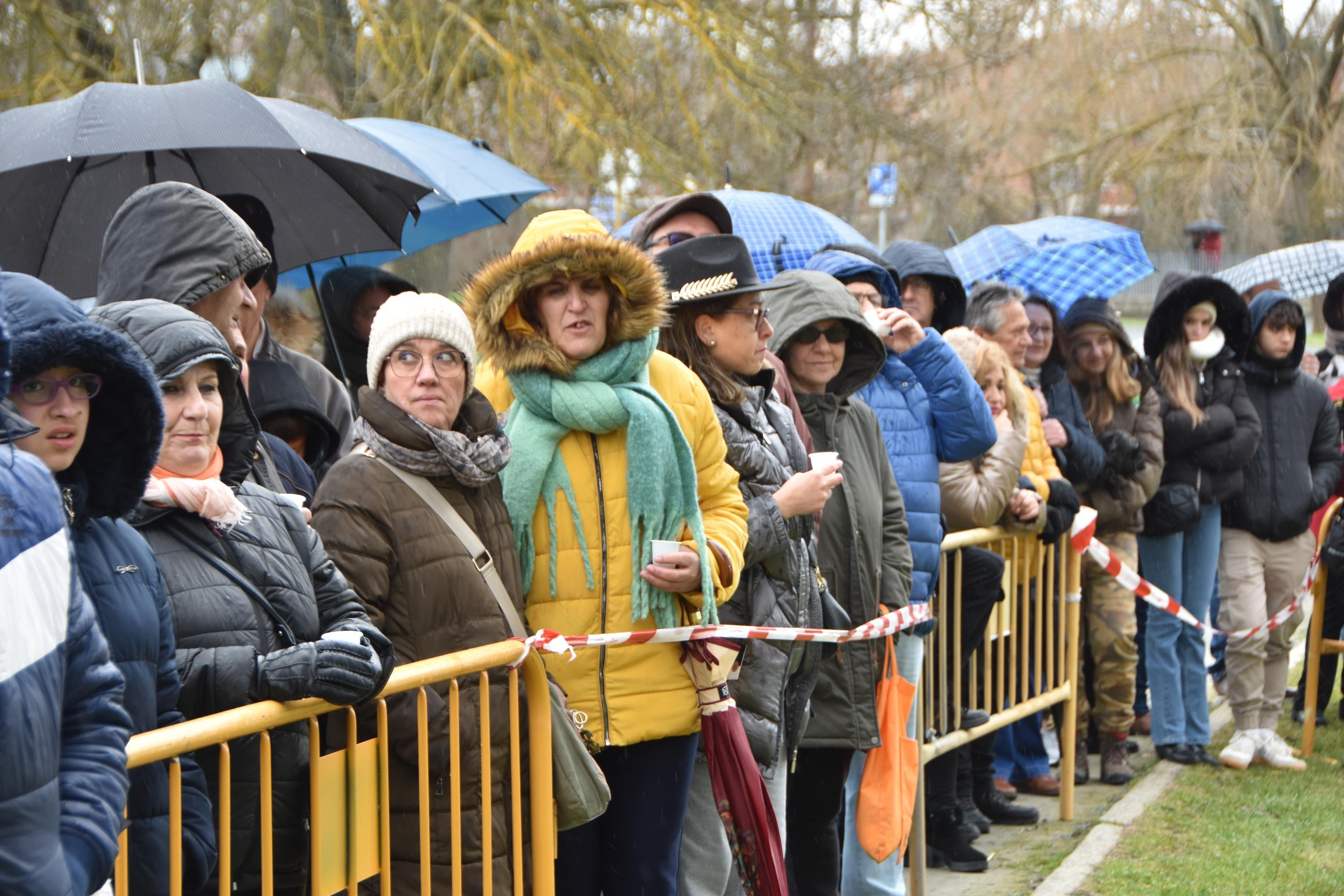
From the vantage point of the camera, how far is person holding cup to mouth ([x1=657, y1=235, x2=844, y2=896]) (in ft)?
12.9

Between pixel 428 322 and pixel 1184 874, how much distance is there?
3852 mm

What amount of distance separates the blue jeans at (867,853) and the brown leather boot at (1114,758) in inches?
84.1

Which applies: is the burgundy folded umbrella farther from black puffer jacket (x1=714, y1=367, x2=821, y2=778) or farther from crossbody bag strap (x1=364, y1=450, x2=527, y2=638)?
crossbody bag strap (x1=364, y1=450, x2=527, y2=638)

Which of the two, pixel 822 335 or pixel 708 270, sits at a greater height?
pixel 708 270

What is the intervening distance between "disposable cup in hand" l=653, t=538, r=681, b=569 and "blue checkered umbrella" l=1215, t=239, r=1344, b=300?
6.95 m

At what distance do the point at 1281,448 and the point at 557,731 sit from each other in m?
5.35

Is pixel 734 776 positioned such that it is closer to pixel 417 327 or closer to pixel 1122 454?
pixel 417 327

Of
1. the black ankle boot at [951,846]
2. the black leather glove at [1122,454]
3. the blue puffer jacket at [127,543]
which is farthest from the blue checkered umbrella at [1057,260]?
the blue puffer jacket at [127,543]

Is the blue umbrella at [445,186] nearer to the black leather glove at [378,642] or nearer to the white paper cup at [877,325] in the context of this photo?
the white paper cup at [877,325]

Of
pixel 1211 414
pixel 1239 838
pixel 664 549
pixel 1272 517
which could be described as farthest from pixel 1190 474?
pixel 664 549

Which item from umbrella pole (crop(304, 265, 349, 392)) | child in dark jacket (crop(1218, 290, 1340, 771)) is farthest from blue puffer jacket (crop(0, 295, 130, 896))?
child in dark jacket (crop(1218, 290, 1340, 771))

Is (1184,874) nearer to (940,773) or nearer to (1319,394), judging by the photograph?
(940,773)

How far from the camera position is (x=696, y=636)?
3.51m

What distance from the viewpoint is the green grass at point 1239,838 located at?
529cm
